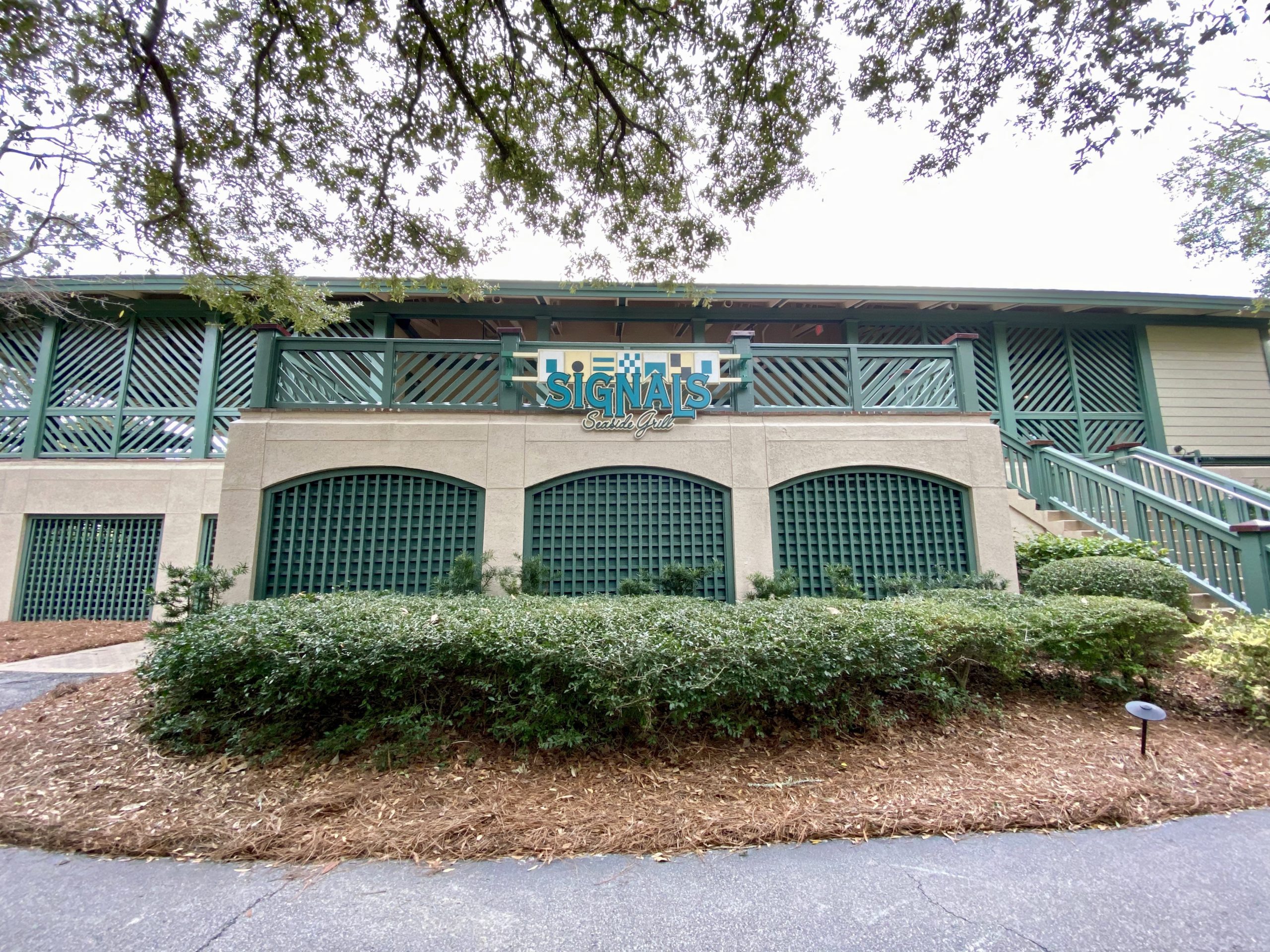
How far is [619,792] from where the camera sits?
3.24 m

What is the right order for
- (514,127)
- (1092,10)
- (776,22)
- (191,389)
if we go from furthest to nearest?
(191,389), (514,127), (776,22), (1092,10)

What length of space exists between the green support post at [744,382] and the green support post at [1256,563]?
526 cm

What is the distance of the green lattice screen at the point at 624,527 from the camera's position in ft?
22.0

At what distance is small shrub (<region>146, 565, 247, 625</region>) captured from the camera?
17.2 feet

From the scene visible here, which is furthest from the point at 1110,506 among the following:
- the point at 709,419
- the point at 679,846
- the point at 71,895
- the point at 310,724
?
the point at 71,895

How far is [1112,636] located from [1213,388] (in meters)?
11.0

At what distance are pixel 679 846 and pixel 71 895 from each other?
2.67 metres

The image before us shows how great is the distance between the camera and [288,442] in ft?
21.8

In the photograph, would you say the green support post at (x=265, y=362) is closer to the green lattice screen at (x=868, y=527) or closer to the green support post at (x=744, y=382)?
the green support post at (x=744, y=382)

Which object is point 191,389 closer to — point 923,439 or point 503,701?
point 503,701

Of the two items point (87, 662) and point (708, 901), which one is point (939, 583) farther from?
point (87, 662)

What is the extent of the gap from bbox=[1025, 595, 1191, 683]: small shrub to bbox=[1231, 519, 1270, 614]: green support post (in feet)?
7.85

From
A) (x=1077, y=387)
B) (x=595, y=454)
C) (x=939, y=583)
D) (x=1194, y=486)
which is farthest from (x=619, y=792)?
(x=1077, y=387)

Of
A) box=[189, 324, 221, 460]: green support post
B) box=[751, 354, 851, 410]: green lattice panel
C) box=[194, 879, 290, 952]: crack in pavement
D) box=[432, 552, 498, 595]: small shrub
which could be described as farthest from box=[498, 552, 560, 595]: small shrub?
box=[189, 324, 221, 460]: green support post
